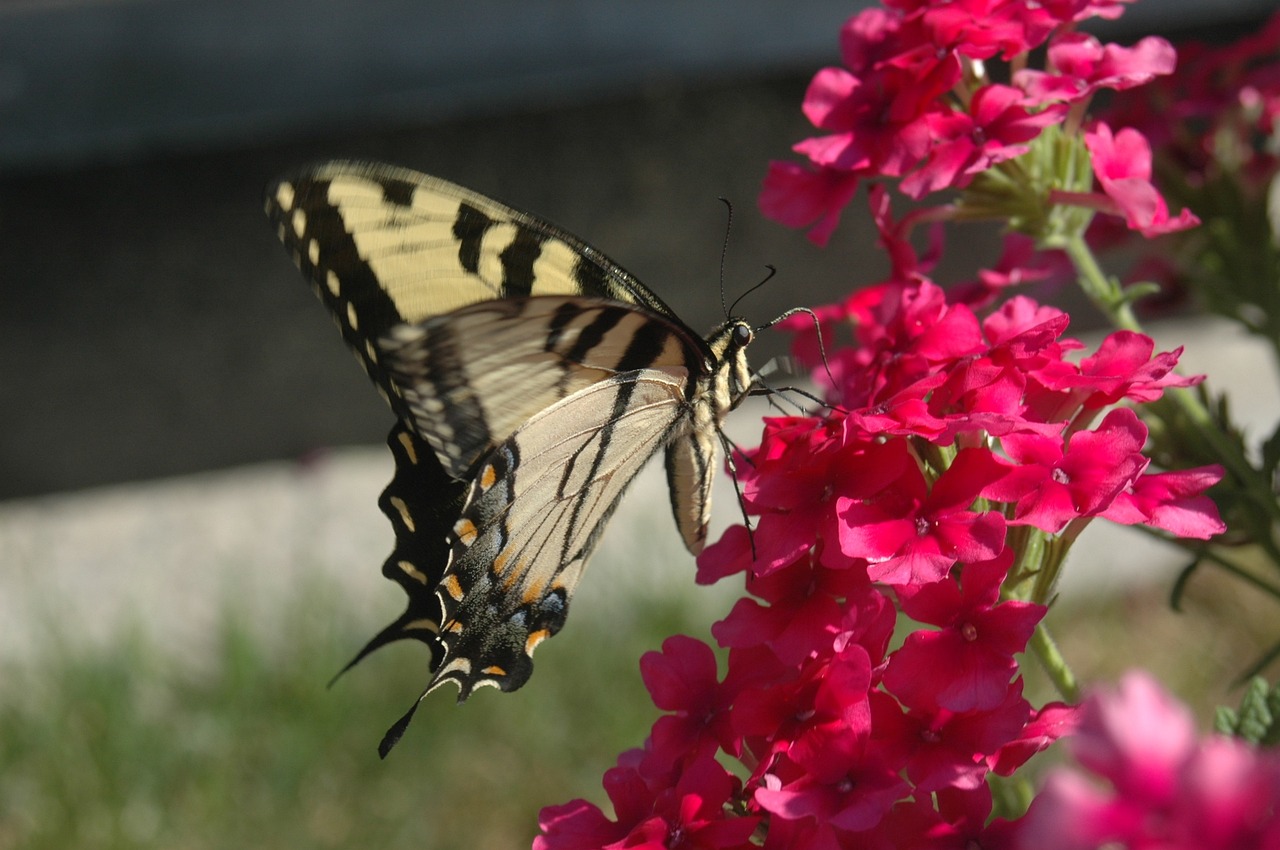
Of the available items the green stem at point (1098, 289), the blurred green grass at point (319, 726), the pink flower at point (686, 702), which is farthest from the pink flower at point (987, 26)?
the blurred green grass at point (319, 726)

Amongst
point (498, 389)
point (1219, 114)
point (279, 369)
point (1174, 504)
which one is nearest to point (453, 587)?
point (498, 389)

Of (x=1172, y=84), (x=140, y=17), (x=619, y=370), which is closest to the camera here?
(x=619, y=370)

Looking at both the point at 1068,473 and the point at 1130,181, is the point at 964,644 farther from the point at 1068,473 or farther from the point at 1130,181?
the point at 1130,181

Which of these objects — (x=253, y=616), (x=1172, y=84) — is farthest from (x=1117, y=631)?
(x=253, y=616)

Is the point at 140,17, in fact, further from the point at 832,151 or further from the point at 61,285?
the point at 832,151

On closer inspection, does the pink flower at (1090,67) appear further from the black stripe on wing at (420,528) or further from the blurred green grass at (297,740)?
the blurred green grass at (297,740)
